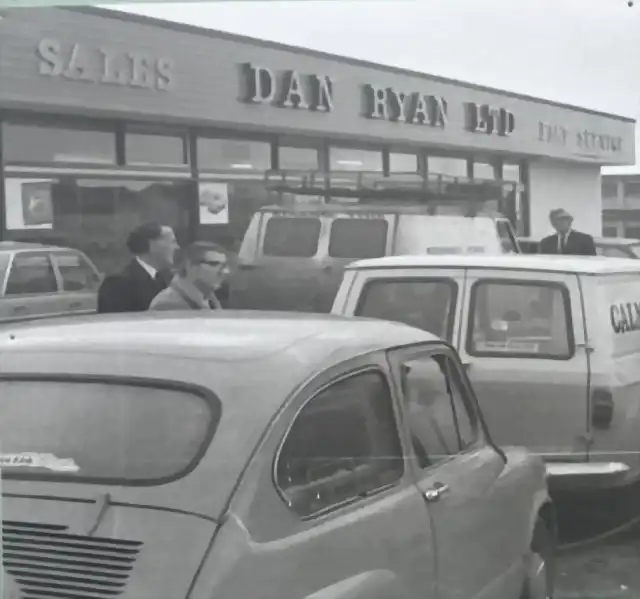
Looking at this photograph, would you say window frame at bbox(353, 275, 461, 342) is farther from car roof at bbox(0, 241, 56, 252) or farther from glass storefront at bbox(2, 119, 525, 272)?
car roof at bbox(0, 241, 56, 252)

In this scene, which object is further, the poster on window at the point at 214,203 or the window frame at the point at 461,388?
the poster on window at the point at 214,203

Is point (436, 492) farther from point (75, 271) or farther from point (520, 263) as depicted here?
point (75, 271)

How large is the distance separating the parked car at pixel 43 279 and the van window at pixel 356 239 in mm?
659

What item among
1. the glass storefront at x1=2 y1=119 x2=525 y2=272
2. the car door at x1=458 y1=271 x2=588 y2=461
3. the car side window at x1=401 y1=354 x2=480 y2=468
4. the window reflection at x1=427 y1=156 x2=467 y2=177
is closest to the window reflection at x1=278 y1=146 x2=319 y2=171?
the glass storefront at x1=2 y1=119 x2=525 y2=272

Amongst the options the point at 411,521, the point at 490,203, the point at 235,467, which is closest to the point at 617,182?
the point at 490,203

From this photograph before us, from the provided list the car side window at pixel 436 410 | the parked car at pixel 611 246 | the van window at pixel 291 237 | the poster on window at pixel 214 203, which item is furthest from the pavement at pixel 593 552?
the poster on window at pixel 214 203

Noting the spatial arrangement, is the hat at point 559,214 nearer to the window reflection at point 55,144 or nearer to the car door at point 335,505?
the car door at point 335,505

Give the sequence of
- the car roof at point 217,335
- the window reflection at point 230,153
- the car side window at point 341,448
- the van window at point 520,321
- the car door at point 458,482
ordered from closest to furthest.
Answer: the car side window at point 341,448
the car roof at point 217,335
the car door at point 458,482
the van window at point 520,321
the window reflection at point 230,153

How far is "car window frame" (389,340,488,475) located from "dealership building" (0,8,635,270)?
0.45 m

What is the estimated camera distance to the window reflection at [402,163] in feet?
8.02

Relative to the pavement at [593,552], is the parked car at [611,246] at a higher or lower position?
higher

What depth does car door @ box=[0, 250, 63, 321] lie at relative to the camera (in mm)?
2434

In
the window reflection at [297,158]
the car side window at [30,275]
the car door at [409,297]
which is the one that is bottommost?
the car door at [409,297]

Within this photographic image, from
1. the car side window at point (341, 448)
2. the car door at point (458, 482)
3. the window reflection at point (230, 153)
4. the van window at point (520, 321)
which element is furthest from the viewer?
the window reflection at point (230, 153)
